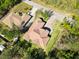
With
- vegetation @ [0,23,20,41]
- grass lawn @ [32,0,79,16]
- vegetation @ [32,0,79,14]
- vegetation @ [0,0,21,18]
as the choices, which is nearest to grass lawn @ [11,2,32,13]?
vegetation @ [0,0,21,18]

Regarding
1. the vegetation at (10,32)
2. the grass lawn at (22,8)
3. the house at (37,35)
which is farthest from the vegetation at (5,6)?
the house at (37,35)

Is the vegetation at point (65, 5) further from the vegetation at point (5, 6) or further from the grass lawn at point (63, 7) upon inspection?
the vegetation at point (5, 6)

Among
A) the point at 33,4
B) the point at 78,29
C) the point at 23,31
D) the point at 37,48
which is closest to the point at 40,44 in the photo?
the point at 37,48

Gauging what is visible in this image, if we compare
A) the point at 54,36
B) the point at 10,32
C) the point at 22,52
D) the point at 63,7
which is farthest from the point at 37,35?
the point at 63,7

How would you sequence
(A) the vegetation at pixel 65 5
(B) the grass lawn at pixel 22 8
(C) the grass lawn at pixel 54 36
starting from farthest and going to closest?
(B) the grass lawn at pixel 22 8
(A) the vegetation at pixel 65 5
(C) the grass lawn at pixel 54 36

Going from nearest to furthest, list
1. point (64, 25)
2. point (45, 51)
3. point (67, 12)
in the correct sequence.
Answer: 1. point (45, 51)
2. point (64, 25)
3. point (67, 12)

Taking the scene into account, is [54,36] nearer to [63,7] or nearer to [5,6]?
[63,7]

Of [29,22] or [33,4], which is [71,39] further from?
[33,4]
